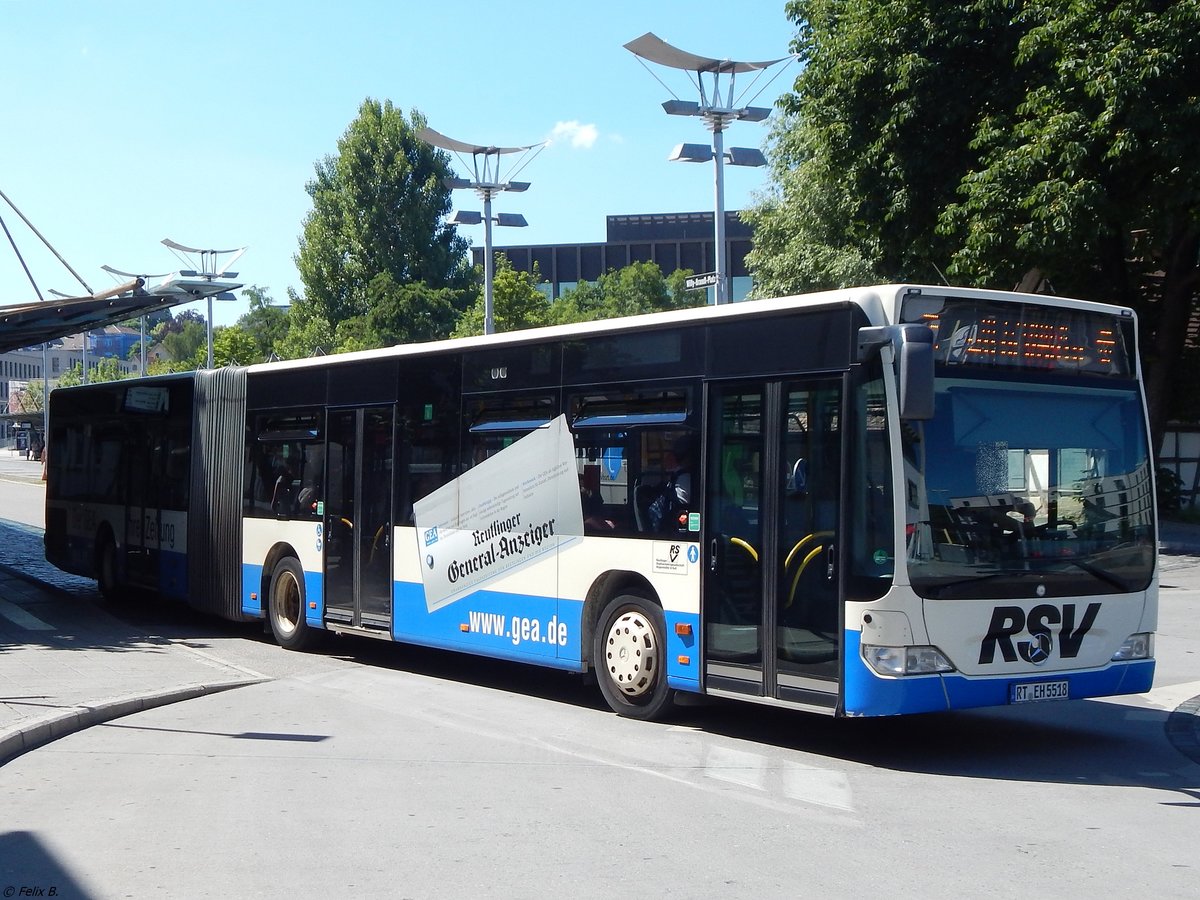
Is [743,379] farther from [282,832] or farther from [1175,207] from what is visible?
[1175,207]

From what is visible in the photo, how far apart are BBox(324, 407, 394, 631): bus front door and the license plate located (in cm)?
652

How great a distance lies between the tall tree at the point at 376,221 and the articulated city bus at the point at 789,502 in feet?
210

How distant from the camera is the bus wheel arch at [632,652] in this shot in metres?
10.2

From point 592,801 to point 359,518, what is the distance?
21.8 feet

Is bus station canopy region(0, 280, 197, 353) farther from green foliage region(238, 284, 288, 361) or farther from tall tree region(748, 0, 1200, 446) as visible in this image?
green foliage region(238, 284, 288, 361)

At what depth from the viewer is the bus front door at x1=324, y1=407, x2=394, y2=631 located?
44.2 feet

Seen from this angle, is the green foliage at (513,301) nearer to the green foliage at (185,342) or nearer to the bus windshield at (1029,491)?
the bus windshield at (1029,491)

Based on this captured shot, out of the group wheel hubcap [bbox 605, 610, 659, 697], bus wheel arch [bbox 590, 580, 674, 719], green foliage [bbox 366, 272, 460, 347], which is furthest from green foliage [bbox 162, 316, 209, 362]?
wheel hubcap [bbox 605, 610, 659, 697]

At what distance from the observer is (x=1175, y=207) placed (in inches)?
925

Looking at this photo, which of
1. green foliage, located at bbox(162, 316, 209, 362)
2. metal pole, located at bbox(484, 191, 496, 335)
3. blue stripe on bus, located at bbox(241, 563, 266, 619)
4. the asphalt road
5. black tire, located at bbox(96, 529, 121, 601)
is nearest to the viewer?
the asphalt road

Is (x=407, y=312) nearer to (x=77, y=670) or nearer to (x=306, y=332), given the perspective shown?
(x=306, y=332)

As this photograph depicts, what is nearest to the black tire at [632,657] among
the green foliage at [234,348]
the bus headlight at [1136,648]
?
the bus headlight at [1136,648]

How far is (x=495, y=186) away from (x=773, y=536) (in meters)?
29.5

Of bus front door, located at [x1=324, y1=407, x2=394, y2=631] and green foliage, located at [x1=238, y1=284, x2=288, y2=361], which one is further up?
green foliage, located at [x1=238, y1=284, x2=288, y2=361]
